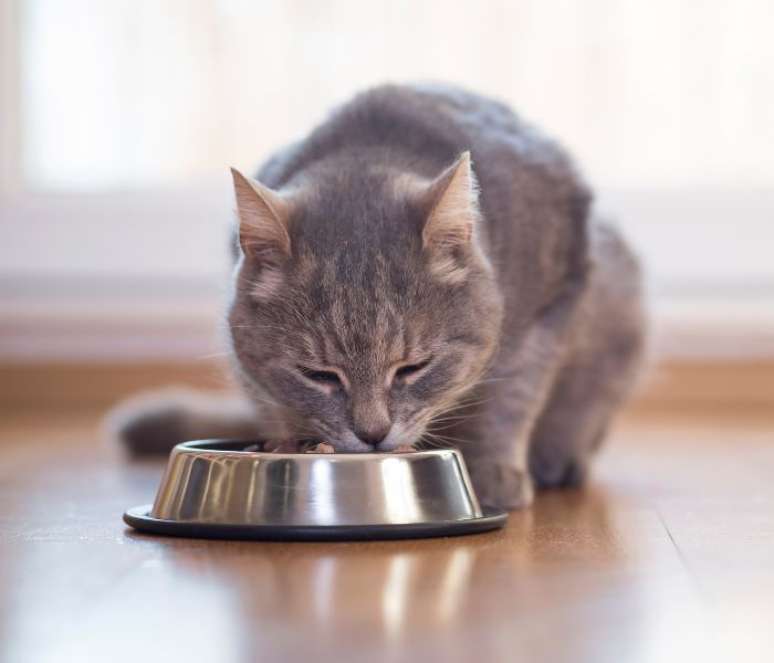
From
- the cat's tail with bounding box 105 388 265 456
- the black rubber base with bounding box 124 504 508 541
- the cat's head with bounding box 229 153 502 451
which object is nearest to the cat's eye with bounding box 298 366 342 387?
the cat's head with bounding box 229 153 502 451

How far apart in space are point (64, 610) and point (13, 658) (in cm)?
18

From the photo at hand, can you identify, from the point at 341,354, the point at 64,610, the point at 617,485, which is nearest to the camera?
the point at 64,610

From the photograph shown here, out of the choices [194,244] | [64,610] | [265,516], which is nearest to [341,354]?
[265,516]

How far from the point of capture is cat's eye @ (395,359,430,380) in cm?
180

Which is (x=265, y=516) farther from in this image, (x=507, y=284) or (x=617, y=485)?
(x=617, y=485)

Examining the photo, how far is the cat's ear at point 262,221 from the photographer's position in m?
1.79

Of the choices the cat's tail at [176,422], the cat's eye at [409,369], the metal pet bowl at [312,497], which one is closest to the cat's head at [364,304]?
the cat's eye at [409,369]

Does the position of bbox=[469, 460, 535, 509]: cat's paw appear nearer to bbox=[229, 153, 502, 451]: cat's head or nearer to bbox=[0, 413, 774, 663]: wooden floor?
bbox=[0, 413, 774, 663]: wooden floor

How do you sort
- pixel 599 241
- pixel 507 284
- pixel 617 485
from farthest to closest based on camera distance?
pixel 599 241
pixel 617 485
pixel 507 284

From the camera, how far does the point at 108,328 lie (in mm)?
4000

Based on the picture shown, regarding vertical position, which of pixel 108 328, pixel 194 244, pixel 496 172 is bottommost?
pixel 108 328

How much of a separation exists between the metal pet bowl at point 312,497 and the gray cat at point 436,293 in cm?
14

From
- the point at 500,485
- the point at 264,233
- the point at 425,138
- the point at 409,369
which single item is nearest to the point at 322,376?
the point at 409,369

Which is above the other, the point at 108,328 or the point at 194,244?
the point at 194,244
